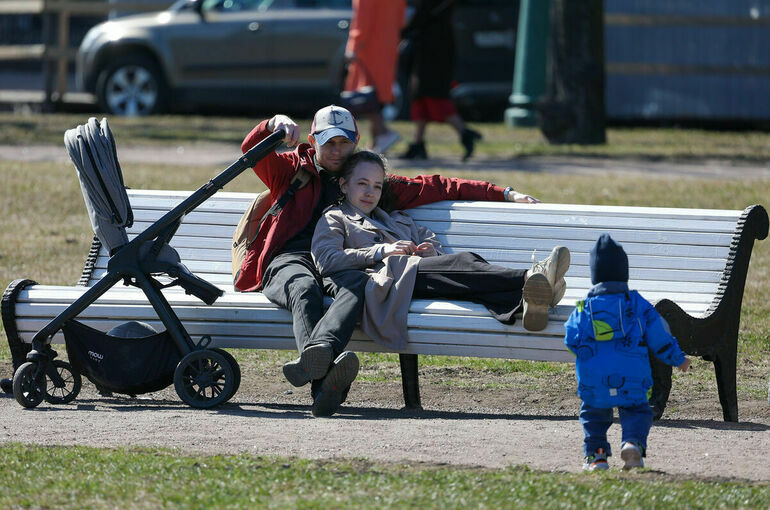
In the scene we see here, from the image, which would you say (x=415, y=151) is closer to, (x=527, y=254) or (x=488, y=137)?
(x=488, y=137)

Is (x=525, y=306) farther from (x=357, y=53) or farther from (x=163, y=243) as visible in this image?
(x=357, y=53)

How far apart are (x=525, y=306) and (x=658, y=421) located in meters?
0.82

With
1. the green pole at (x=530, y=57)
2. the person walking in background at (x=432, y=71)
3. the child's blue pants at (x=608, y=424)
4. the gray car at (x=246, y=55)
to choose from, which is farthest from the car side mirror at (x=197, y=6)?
the child's blue pants at (x=608, y=424)

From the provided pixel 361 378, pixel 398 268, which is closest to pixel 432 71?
pixel 361 378

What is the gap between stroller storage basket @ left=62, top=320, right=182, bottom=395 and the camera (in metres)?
6.20

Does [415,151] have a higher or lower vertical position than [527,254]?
higher

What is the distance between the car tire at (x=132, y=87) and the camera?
17.7m

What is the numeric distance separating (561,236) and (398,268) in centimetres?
91

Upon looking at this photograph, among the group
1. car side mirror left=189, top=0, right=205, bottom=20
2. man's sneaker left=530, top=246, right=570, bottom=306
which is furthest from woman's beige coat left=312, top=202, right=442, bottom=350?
car side mirror left=189, top=0, right=205, bottom=20

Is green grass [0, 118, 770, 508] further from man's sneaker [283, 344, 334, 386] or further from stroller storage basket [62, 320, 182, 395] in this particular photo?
stroller storage basket [62, 320, 182, 395]

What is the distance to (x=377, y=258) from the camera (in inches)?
247

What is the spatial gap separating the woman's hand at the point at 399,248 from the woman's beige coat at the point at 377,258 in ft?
0.10

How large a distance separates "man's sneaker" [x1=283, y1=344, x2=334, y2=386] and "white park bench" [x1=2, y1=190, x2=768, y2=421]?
389mm

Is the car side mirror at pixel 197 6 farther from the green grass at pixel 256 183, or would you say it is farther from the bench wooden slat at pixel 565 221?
the bench wooden slat at pixel 565 221
